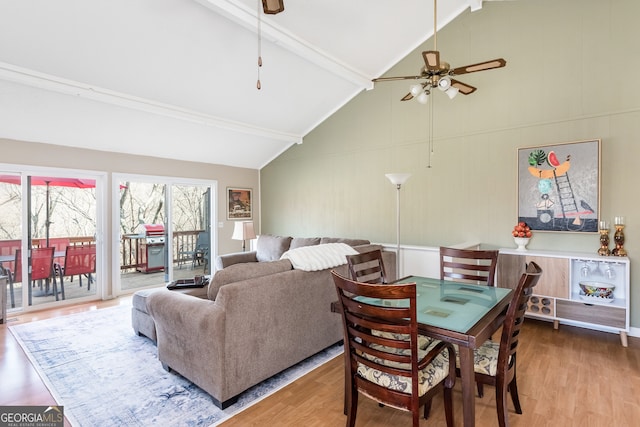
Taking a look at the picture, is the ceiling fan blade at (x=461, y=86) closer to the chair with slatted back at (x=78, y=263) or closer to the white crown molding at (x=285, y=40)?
the white crown molding at (x=285, y=40)

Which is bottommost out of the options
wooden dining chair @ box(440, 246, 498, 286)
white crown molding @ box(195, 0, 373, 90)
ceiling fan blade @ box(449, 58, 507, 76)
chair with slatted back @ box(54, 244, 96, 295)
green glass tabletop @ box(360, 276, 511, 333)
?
chair with slatted back @ box(54, 244, 96, 295)

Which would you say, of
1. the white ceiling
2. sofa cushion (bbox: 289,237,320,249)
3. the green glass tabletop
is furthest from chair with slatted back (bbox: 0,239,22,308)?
the green glass tabletop

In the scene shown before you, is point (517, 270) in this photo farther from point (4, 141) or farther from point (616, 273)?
point (4, 141)

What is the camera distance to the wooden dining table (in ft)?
5.43

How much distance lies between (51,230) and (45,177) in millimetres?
772

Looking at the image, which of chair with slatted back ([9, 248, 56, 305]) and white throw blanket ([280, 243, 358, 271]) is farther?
Result: chair with slatted back ([9, 248, 56, 305])

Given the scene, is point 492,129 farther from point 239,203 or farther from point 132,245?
point 132,245

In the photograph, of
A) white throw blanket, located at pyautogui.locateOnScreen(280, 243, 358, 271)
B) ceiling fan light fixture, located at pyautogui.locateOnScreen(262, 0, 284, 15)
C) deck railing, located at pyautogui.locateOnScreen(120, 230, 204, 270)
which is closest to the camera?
ceiling fan light fixture, located at pyautogui.locateOnScreen(262, 0, 284, 15)

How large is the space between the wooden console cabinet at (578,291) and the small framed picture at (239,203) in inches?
203

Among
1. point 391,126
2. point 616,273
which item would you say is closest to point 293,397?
point 616,273

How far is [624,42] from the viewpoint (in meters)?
3.54

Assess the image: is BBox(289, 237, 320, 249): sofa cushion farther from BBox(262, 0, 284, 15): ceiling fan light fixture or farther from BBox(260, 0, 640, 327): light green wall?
BBox(262, 0, 284, 15): ceiling fan light fixture

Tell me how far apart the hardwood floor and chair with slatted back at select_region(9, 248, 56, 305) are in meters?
1.53

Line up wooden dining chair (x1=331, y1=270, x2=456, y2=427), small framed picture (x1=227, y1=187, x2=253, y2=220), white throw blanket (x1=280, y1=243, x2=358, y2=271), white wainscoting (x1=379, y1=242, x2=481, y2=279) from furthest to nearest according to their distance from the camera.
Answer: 1. small framed picture (x1=227, y1=187, x2=253, y2=220)
2. white wainscoting (x1=379, y1=242, x2=481, y2=279)
3. white throw blanket (x1=280, y1=243, x2=358, y2=271)
4. wooden dining chair (x1=331, y1=270, x2=456, y2=427)
